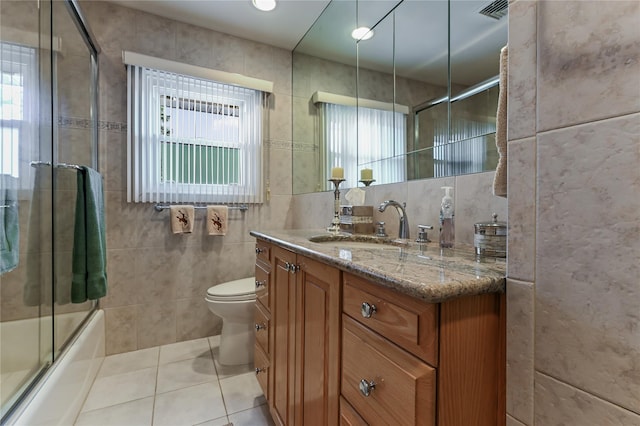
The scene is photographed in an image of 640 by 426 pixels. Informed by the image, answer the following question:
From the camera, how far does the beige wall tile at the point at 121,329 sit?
2029mm

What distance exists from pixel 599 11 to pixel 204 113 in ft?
7.49

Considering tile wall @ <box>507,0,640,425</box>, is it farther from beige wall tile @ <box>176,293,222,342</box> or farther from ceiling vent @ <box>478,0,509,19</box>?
beige wall tile @ <box>176,293,222,342</box>

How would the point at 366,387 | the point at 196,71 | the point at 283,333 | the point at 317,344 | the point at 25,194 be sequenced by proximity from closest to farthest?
the point at 366,387 → the point at 317,344 → the point at 283,333 → the point at 25,194 → the point at 196,71

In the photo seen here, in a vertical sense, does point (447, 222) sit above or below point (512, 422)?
above

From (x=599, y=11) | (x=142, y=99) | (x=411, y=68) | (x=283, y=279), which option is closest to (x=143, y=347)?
(x=283, y=279)

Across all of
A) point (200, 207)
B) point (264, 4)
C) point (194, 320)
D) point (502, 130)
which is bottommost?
point (194, 320)

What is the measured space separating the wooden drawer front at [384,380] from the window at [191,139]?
1817mm

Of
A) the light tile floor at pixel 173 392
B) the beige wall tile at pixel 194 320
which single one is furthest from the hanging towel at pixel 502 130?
the beige wall tile at pixel 194 320

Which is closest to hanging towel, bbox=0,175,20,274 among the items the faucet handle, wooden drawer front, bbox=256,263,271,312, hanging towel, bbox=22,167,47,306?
hanging towel, bbox=22,167,47,306

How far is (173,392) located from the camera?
64.2 inches

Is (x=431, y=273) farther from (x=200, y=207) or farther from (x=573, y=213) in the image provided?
(x=200, y=207)

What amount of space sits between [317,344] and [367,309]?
0.32 m

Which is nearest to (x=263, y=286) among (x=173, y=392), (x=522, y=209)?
(x=173, y=392)

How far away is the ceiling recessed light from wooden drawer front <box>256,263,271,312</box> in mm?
1735
